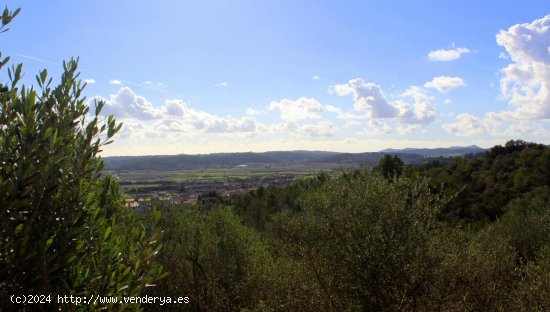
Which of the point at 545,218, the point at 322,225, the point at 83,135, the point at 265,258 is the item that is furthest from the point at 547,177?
the point at 83,135

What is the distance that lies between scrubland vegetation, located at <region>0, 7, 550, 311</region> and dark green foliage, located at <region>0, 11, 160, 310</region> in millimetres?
13

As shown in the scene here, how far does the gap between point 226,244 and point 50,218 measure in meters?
14.2

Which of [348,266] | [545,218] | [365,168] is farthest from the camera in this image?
[545,218]

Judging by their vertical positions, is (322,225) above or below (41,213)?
below

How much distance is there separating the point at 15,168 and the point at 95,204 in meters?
0.85

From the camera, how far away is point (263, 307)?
9.88 metres

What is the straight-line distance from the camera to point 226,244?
699 inches

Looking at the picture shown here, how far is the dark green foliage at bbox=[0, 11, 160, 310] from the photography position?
12.2 feet

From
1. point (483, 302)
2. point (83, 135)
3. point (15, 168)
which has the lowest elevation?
point (483, 302)

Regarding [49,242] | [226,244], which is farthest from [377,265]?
[226,244]

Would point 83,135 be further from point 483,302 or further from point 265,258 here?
point 265,258

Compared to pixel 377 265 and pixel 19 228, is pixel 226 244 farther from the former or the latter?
pixel 19 228

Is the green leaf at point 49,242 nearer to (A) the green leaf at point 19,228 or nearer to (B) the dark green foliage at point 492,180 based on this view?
(A) the green leaf at point 19,228

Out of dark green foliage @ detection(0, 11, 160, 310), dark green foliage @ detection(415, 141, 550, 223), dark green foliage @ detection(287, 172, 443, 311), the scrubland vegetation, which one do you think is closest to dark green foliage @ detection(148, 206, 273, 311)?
the scrubland vegetation
